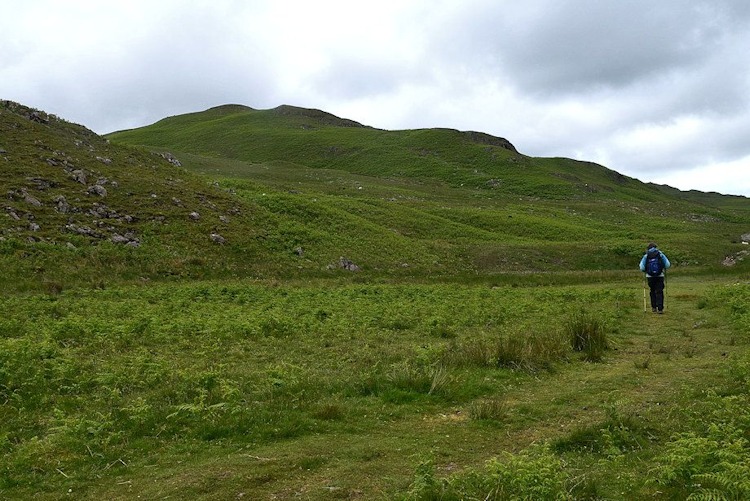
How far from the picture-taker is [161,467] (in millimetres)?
8695

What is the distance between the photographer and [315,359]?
15555 millimetres

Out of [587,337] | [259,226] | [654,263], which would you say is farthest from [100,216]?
[654,263]

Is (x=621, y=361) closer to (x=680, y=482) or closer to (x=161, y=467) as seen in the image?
(x=680, y=482)

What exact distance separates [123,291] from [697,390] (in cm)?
2358

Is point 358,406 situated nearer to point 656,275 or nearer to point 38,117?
point 656,275

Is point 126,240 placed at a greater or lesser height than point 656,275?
greater

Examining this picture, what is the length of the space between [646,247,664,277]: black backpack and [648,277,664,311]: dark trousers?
259 mm

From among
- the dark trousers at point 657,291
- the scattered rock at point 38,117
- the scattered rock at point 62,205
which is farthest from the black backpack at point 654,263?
the scattered rock at point 38,117

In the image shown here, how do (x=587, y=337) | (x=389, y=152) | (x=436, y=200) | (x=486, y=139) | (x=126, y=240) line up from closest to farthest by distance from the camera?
1. (x=587, y=337)
2. (x=126, y=240)
3. (x=436, y=200)
4. (x=389, y=152)
5. (x=486, y=139)

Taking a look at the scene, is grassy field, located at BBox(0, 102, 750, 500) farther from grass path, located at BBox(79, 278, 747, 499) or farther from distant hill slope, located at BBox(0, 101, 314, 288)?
distant hill slope, located at BBox(0, 101, 314, 288)

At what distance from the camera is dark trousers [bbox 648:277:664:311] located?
2372cm

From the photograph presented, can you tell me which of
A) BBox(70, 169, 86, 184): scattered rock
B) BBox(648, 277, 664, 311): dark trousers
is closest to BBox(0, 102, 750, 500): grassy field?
BBox(70, 169, 86, 184): scattered rock

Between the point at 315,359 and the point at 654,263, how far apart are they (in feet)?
53.9

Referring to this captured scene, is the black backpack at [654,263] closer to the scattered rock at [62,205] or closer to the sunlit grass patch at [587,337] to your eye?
the sunlit grass patch at [587,337]
